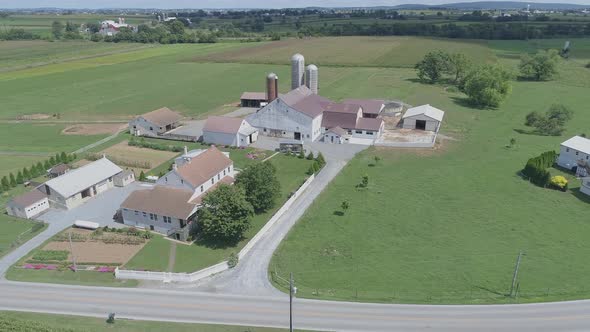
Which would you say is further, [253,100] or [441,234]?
[253,100]

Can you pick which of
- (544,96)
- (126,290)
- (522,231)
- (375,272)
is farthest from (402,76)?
(126,290)

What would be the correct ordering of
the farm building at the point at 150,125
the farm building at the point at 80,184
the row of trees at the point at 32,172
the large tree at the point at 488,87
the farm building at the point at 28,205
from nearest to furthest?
1. the farm building at the point at 28,205
2. the farm building at the point at 80,184
3. the row of trees at the point at 32,172
4. the farm building at the point at 150,125
5. the large tree at the point at 488,87

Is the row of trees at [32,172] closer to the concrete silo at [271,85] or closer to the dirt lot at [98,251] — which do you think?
the dirt lot at [98,251]

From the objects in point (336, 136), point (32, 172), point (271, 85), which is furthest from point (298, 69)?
point (32, 172)

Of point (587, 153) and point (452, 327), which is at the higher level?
point (587, 153)

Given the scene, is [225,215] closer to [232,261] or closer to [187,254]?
[232,261]

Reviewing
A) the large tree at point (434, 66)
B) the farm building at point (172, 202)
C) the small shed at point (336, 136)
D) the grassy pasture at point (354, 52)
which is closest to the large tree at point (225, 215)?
the farm building at point (172, 202)

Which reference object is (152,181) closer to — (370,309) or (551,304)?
(370,309)
